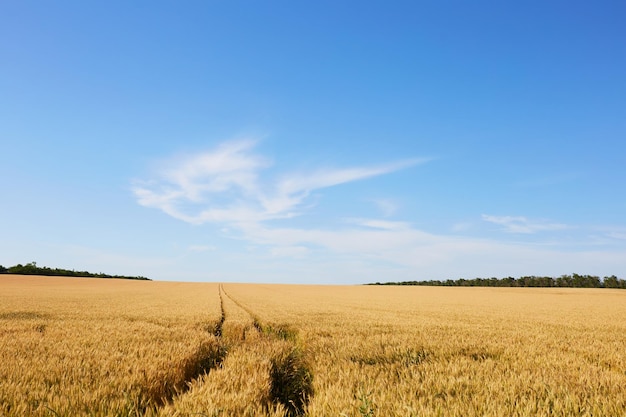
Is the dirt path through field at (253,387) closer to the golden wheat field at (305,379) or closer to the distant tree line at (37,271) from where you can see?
the golden wheat field at (305,379)

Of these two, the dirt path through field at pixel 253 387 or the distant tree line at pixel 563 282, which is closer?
the dirt path through field at pixel 253 387

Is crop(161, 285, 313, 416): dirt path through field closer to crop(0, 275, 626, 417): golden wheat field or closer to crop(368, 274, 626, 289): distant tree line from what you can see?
crop(0, 275, 626, 417): golden wheat field

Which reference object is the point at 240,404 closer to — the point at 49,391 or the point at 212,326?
the point at 49,391

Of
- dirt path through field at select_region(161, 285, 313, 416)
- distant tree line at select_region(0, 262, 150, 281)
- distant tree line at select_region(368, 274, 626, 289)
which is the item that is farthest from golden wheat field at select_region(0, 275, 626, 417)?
distant tree line at select_region(0, 262, 150, 281)

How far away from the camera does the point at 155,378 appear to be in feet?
16.3

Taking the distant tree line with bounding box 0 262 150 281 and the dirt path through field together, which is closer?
the dirt path through field

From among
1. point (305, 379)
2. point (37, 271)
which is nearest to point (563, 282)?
point (305, 379)

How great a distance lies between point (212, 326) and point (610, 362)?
1034 cm

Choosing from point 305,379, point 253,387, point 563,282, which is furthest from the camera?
point 563,282

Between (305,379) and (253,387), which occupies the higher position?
(253,387)

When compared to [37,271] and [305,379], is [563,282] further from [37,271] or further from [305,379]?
[37,271]

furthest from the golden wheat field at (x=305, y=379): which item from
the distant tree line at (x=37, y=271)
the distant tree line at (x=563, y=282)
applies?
the distant tree line at (x=37, y=271)

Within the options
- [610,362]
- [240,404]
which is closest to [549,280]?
[610,362]

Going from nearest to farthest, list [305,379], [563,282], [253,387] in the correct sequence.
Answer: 1. [253,387]
2. [305,379]
3. [563,282]
